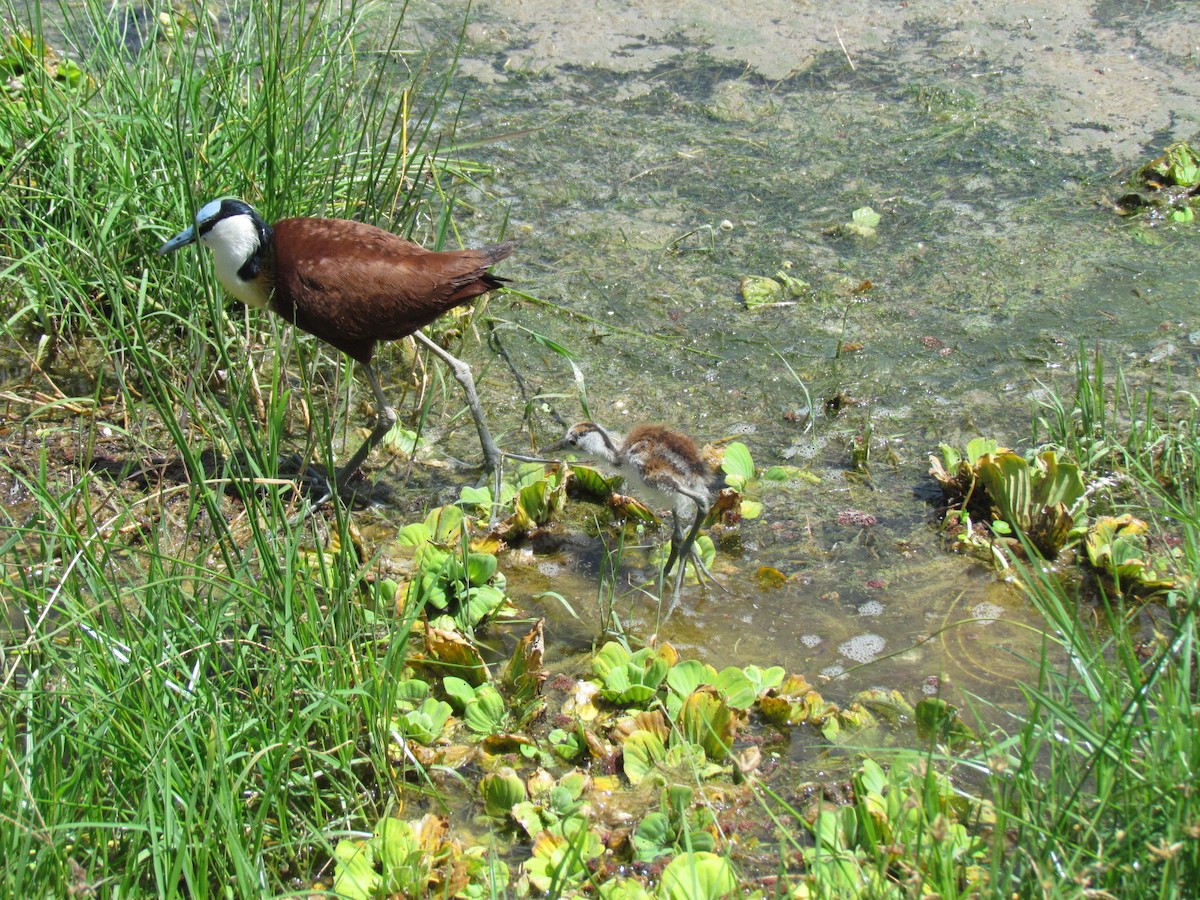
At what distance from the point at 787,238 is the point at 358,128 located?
6.58 feet

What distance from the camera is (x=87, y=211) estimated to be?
427 cm

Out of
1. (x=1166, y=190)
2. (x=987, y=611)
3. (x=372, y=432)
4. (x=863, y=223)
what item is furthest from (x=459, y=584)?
(x=1166, y=190)

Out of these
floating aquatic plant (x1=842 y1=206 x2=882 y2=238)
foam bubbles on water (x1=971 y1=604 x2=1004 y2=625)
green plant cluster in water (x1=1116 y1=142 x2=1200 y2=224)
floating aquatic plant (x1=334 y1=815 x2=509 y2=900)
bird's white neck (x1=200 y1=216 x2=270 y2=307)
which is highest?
bird's white neck (x1=200 y1=216 x2=270 y2=307)

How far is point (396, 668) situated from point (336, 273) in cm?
169

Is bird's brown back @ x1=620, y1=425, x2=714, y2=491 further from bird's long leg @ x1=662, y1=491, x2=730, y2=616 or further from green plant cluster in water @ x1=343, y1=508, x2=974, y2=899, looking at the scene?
green plant cluster in water @ x1=343, y1=508, x2=974, y2=899

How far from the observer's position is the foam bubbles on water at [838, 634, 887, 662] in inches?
142

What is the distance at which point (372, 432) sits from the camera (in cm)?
455

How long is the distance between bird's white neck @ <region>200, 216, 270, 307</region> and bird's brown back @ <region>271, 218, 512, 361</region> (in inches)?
3.7

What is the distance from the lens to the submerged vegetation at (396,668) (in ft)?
7.86

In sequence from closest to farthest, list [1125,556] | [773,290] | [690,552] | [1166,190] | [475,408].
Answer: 1. [1125,556]
2. [690,552]
3. [475,408]
4. [773,290]
5. [1166,190]

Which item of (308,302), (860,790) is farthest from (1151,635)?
(308,302)

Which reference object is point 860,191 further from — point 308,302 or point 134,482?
point 134,482

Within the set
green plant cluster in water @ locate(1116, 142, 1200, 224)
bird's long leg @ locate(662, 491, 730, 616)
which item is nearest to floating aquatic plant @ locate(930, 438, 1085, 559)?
bird's long leg @ locate(662, 491, 730, 616)

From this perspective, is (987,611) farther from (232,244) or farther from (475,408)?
(232,244)
